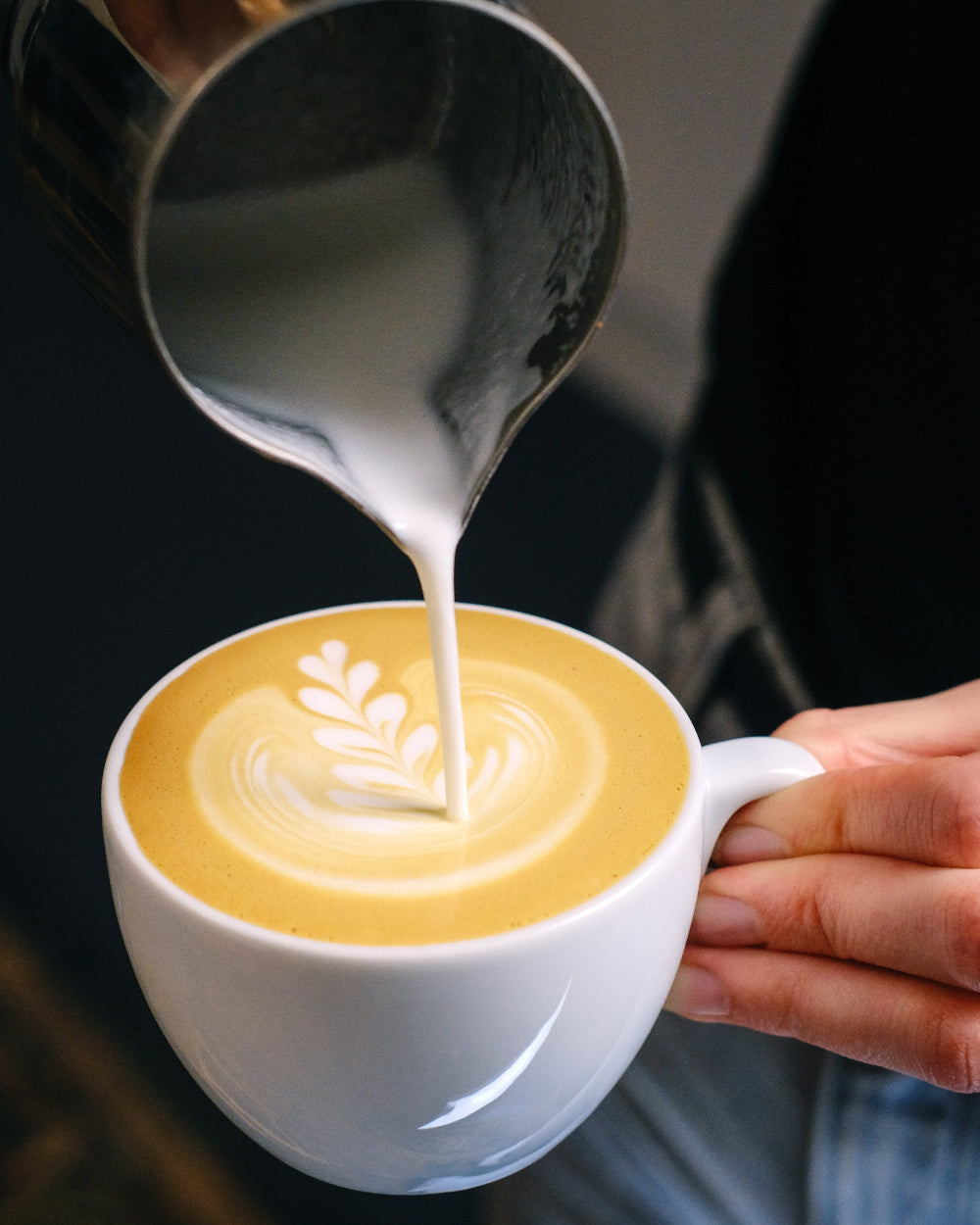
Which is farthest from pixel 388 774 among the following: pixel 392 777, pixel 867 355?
pixel 867 355

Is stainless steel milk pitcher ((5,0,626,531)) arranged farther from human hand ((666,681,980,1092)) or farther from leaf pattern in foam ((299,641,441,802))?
human hand ((666,681,980,1092))

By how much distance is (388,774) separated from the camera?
0.65 meters

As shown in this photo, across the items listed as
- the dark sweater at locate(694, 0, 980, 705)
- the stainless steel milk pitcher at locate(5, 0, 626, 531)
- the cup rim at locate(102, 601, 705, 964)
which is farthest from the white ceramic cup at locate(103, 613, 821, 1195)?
the dark sweater at locate(694, 0, 980, 705)

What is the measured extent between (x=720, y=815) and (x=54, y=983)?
45cm

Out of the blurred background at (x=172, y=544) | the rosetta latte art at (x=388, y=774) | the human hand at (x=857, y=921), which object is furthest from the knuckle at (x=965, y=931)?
the blurred background at (x=172, y=544)

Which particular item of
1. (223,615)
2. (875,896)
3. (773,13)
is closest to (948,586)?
(875,896)

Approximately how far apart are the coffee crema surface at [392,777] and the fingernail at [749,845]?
3.7 inches

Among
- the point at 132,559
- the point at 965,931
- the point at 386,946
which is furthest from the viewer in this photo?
the point at 132,559

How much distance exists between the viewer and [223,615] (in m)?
1.01

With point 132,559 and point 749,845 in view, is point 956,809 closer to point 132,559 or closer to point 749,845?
point 749,845

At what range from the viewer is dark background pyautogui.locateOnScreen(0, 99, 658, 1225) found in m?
0.77

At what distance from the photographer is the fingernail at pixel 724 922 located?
0.70 metres

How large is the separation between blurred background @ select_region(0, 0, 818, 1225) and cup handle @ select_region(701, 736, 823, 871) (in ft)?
0.91

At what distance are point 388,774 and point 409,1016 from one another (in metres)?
0.18
